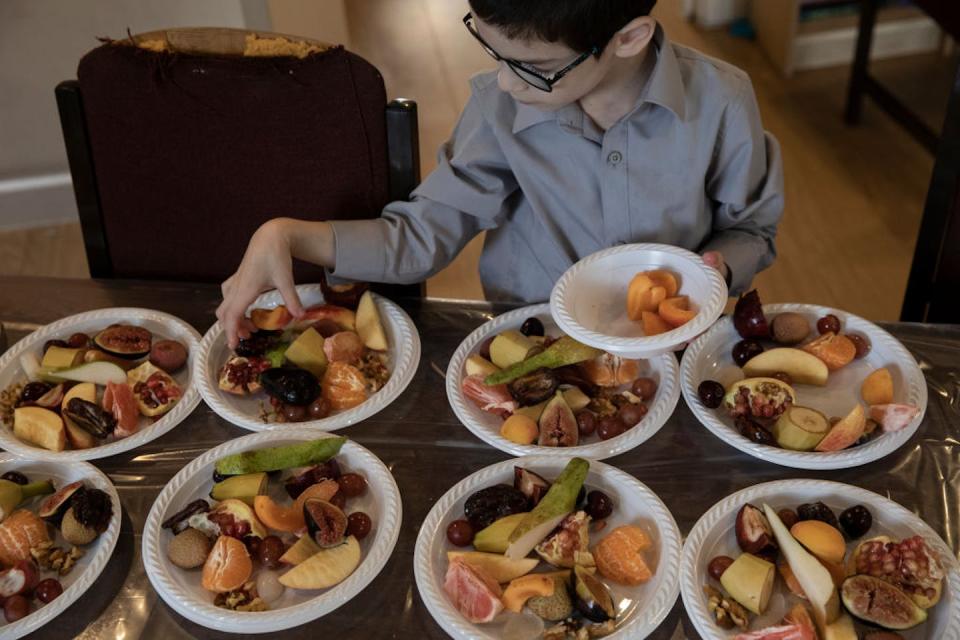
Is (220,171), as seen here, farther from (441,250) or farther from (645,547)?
(645,547)

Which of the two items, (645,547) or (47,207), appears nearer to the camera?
(645,547)

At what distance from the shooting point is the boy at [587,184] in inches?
49.8

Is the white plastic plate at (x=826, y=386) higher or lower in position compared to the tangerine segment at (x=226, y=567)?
higher

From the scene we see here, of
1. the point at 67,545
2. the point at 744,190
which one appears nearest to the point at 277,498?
the point at 67,545

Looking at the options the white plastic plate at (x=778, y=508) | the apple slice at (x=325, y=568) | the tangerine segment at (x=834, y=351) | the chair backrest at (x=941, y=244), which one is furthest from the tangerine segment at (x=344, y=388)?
the chair backrest at (x=941, y=244)

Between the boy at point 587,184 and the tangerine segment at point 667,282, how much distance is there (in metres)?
0.05

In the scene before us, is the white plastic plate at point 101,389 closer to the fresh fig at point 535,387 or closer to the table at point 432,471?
the table at point 432,471

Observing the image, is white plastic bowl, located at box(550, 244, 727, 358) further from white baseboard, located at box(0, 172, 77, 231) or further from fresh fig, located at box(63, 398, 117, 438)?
white baseboard, located at box(0, 172, 77, 231)

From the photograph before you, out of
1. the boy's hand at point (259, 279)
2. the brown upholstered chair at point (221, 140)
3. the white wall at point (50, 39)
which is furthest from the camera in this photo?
the white wall at point (50, 39)

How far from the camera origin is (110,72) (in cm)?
140

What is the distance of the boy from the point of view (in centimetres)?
127

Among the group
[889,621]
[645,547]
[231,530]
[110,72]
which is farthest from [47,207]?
[889,621]

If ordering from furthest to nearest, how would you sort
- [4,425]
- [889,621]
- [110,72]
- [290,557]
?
[110,72] → [4,425] → [290,557] → [889,621]

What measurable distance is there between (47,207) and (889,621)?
2700 mm
